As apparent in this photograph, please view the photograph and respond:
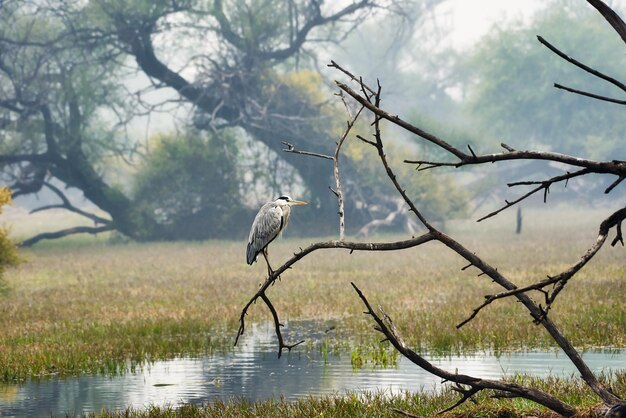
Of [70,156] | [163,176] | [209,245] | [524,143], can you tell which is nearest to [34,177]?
[70,156]

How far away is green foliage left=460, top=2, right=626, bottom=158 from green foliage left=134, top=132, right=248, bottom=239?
35152 mm

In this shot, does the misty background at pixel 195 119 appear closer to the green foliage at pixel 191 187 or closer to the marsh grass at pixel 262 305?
the green foliage at pixel 191 187

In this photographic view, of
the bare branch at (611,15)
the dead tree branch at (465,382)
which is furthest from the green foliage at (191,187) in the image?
the bare branch at (611,15)

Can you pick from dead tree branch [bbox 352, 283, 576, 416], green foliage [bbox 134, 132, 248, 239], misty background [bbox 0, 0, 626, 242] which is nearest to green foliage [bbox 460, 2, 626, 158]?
misty background [bbox 0, 0, 626, 242]

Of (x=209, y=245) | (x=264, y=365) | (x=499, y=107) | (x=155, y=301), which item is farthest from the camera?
(x=499, y=107)

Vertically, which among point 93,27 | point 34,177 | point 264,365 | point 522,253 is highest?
point 93,27

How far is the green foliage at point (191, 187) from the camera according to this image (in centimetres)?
4706

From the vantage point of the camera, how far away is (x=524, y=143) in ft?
294

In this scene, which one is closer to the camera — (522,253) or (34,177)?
(522,253)

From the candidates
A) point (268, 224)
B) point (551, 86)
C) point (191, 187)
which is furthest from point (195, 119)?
point (551, 86)

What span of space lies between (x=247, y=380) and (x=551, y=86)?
6856cm

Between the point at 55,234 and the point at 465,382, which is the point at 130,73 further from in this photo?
the point at 465,382

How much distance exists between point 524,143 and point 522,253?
197 feet

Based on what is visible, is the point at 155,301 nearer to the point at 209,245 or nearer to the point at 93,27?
the point at 209,245
